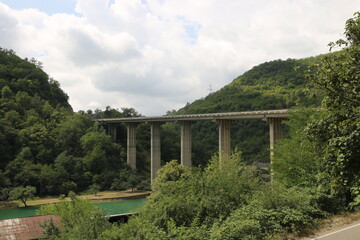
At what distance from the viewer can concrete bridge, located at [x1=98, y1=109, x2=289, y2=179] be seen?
35719 millimetres

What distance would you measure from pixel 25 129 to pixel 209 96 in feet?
173

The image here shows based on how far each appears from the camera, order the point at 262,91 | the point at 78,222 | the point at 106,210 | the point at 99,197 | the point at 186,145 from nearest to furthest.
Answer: the point at 78,222 → the point at 106,210 → the point at 99,197 → the point at 186,145 → the point at 262,91

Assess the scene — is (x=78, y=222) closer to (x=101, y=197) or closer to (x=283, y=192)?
(x=283, y=192)

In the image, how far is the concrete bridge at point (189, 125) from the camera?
35.7 metres

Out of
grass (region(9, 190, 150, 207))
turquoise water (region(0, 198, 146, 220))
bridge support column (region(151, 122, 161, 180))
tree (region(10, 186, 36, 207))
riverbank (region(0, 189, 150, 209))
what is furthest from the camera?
bridge support column (region(151, 122, 161, 180))

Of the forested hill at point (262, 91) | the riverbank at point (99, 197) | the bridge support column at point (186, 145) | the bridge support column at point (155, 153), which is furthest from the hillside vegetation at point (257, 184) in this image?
the forested hill at point (262, 91)

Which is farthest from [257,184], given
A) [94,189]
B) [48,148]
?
[48,148]

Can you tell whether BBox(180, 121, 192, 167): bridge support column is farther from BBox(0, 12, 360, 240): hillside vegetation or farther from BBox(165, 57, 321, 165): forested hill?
BBox(165, 57, 321, 165): forested hill

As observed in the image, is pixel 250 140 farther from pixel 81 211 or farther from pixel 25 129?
pixel 81 211

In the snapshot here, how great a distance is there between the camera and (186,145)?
Answer: 51.0 metres

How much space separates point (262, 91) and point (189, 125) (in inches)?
1305

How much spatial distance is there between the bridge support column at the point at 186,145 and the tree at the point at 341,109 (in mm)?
43012

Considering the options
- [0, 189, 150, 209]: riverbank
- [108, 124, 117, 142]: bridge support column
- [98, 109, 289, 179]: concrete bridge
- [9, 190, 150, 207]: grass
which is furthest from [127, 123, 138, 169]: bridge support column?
[9, 190, 150, 207]: grass

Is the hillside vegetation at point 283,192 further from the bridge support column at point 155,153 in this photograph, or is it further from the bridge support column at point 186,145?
the bridge support column at point 155,153
